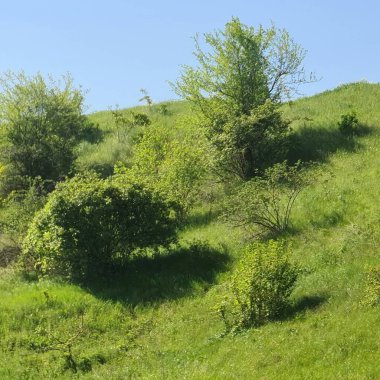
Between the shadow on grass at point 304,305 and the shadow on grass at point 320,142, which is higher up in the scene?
the shadow on grass at point 320,142

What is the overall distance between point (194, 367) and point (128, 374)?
56.4 inches

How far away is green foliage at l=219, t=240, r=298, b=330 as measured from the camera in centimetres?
1252

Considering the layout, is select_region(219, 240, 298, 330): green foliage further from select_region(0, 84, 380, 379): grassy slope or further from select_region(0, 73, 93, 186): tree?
select_region(0, 73, 93, 186): tree

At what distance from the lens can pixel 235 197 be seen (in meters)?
18.1

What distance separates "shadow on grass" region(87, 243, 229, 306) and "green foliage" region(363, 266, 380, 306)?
209 inches

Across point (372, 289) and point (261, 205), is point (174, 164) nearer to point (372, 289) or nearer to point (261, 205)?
point (261, 205)

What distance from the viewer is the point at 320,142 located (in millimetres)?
27016

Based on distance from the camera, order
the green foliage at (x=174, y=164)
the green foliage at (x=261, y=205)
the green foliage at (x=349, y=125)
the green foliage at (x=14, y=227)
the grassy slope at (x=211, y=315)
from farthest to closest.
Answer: the green foliage at (x=349, y=125) → the green foliage at (x=174, y=164) → the green foliage at (x=14, y=227) → the green foliage at (x=261, y=205) → the grassy slope at (x=211, y=315)

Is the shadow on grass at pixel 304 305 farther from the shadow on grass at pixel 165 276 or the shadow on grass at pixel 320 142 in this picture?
the shadow on grass at pixel 320 142

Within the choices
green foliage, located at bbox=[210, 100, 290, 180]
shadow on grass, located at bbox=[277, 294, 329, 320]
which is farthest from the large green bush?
green foliage, located at bbox=[210, 100, 290, 180]

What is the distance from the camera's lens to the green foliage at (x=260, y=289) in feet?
41.1

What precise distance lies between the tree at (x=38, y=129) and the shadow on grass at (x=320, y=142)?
11.8m

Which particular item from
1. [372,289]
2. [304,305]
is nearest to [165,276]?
[304,305]

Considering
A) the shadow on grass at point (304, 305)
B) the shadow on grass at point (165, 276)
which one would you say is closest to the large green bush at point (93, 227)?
the shadow on grass at point (165, 276)
